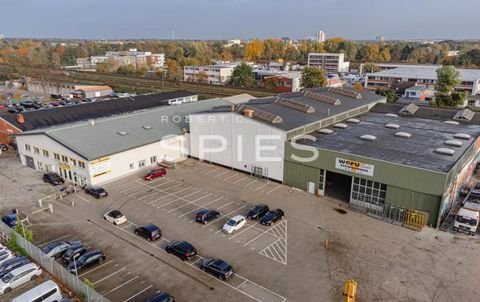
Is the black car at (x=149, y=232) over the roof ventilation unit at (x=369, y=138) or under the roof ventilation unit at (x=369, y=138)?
under

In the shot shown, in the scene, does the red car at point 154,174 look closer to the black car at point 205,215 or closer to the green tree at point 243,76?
the black car at point 205,215

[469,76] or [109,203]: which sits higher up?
[469,76]

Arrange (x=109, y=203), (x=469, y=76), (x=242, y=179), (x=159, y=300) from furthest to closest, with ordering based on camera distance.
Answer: (x=469, y=76)
(x=242, y=179)
(x=109, y=203)
(x=159, y=300)

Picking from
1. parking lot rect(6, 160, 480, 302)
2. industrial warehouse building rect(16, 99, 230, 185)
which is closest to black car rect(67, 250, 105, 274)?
parking lot rect(6, 160, 480, 302)

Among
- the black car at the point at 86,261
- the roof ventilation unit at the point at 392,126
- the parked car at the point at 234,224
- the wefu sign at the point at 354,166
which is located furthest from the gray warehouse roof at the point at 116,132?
the roof ventilation unit at the point at 392,126

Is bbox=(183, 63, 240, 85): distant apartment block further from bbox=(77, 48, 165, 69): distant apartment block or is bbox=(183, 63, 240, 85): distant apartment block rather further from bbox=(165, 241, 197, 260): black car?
bbox=(165, 241, 197, 260): black car

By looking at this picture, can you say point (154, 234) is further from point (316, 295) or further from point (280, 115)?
point (280, 115)

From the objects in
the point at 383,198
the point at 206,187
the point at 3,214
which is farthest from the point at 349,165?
the point at 3,214

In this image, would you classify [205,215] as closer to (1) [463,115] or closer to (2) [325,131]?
(2) [325,131]
